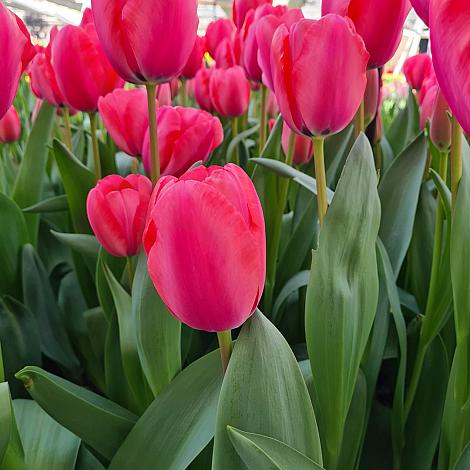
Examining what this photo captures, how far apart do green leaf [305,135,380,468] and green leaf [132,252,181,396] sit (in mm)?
97

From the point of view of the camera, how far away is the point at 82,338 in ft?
2.36

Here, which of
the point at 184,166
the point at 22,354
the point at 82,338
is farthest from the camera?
the point at 82,338

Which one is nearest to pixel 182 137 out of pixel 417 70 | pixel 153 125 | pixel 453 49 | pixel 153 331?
pixel 153 125

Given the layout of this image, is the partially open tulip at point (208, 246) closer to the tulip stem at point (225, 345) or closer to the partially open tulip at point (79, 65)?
the tulip stem at point (225, 345)

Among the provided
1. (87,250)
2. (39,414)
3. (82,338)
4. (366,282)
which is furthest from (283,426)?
(82,338)

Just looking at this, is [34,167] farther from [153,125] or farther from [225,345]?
[225,345]

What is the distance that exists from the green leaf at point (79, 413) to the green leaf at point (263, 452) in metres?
0.16

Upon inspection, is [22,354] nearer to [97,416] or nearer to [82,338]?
[82,338]

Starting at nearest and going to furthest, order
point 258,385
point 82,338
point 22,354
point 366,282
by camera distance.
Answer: point 258,385 < point 366,282 < point 22,354 < point 82,338

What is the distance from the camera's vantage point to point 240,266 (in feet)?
0.81

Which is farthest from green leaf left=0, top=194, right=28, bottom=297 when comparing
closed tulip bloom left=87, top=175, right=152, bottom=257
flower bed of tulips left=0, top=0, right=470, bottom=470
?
closed tulip bloom left=87, top=175, right=152, bottom=257

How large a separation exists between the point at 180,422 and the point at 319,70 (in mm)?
218

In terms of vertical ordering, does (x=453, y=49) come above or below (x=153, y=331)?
above

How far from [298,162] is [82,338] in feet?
1.05
